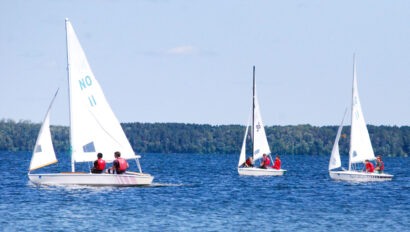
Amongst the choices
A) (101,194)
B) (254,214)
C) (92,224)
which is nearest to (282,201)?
(254,214)

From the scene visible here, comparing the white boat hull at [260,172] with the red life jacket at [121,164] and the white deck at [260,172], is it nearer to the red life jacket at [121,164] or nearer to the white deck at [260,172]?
the white deck at [260,172]

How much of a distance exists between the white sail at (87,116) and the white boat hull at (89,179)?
118 centimetres

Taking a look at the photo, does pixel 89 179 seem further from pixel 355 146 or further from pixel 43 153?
pixel 355 146

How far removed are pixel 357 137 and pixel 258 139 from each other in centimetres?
1029

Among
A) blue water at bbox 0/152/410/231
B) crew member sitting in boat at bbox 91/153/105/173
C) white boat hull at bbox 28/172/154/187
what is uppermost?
crew member sitting in boat at bbox 91/153/105/173

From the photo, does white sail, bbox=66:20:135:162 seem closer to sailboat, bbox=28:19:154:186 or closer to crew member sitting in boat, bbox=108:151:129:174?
sailboat, bbox=28:19:154:186

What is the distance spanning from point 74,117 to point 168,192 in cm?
707

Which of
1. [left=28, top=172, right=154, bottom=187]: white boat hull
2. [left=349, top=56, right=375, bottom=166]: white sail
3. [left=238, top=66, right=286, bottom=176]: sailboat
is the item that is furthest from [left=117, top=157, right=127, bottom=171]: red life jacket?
[left=238, top=66, right=286, bottom=176]: sailboat

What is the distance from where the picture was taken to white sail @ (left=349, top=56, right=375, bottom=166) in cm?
5206

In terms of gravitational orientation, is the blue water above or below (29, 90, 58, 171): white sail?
below

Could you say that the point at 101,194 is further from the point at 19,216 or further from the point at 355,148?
the point at 355,148

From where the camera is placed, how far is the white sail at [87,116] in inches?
1531

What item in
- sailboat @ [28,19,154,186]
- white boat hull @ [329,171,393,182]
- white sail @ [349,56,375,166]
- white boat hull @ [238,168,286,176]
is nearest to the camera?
sailboat @ [28,19,154,186]

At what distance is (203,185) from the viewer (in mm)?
50938
